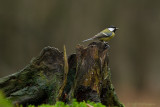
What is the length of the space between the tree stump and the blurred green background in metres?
8.26

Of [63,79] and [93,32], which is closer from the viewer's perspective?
[63,79]

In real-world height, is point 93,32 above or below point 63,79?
above

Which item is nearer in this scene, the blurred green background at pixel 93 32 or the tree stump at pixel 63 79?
the tree stump at pixel 63 79

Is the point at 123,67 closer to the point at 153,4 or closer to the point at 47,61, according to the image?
the point at 153,4

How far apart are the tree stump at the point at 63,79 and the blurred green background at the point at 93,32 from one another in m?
8.26

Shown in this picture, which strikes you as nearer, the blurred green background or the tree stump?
the tree stump

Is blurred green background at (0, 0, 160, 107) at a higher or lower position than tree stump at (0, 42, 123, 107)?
higher

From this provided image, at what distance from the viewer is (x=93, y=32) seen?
1336cm

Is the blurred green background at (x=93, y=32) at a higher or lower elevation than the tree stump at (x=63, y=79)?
higher

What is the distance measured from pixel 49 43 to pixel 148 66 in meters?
3.79

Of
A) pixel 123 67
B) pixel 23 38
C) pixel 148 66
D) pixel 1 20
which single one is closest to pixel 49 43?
pixel 23 38

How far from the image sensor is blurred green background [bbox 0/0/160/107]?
1275cm

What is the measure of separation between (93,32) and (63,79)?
917 cm

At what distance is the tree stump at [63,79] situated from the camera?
4.20m
